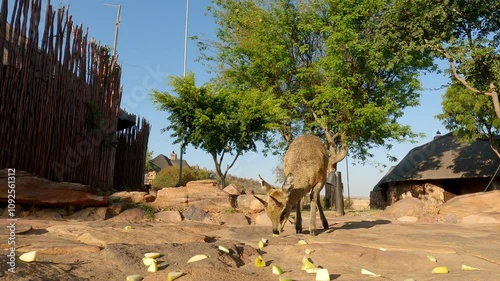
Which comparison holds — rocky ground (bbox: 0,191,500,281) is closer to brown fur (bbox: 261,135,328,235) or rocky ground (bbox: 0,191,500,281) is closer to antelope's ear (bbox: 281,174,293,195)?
brown fur (bbox: 261,135,328,235)

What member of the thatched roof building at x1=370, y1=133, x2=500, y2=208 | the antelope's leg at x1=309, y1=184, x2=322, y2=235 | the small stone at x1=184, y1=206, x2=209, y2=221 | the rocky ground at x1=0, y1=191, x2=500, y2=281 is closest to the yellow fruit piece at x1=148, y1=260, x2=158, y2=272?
the rocky ground at x1=0, y1=191, x2=500, y2=281

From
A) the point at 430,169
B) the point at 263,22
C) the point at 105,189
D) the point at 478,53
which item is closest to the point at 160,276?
the point at 105,189

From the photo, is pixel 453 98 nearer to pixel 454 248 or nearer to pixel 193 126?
pixel 193 126

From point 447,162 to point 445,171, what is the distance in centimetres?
130

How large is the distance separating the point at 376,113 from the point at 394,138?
2.89m

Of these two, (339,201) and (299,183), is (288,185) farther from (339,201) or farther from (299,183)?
(339,201)

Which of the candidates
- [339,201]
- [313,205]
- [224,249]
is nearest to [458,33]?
[339,201]

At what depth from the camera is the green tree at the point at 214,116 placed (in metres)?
23.9

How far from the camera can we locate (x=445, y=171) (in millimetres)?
27734

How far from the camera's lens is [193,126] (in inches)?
981

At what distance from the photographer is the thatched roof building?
27125mm

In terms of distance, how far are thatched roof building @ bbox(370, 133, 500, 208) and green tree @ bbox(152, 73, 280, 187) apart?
12.1 metres

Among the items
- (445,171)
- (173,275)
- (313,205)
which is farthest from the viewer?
(445,171)

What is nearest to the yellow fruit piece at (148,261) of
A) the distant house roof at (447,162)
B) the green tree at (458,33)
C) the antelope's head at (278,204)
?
the antelope's head at (278,204)
